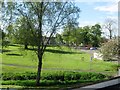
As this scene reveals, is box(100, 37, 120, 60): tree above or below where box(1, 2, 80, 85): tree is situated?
below

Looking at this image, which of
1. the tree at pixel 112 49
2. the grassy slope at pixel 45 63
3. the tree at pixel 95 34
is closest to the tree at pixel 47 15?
the grassy slope at pixel 45 63

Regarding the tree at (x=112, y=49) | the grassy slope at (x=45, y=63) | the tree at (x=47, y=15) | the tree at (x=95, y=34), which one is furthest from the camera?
the tree at (x=95, y=34)

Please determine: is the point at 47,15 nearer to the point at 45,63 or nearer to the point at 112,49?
the point at 112,49

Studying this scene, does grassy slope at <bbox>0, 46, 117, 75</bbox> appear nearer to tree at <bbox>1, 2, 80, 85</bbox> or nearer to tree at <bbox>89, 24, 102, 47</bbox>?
tree at <bbox>1, 2, 80, 85</bbox>

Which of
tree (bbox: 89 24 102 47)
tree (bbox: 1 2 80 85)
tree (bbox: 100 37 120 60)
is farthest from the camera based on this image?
tree (bbox: 89 24 102 47)

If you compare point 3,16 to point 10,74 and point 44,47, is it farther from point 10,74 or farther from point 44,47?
point 10,74

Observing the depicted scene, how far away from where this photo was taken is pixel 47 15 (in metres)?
6.67

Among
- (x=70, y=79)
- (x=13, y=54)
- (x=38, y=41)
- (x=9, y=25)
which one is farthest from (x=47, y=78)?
(x=13, y=54)

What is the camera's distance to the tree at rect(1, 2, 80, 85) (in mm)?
6568

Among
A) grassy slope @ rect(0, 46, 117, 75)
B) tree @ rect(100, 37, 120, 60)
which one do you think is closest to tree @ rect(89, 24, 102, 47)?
grassy slope @ rect(0, 46, 117, 75)

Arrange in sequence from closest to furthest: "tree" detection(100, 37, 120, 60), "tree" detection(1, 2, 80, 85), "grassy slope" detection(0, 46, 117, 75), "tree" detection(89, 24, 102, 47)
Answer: "tree" detection(1, 2, 80, 85) < "grassy slope" detection(0, 46, 117, 75) < "tree" detection(100, 37, 120, 60) < "tree" detection(89, 24, 102, 47)

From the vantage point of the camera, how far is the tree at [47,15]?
21.5 ft

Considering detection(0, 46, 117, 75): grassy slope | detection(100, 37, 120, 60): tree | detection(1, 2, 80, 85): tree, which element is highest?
detection(1, 2, 80, 85): tree

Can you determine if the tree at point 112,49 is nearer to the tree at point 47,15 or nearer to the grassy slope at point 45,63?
the grassy slope at point 45,63
